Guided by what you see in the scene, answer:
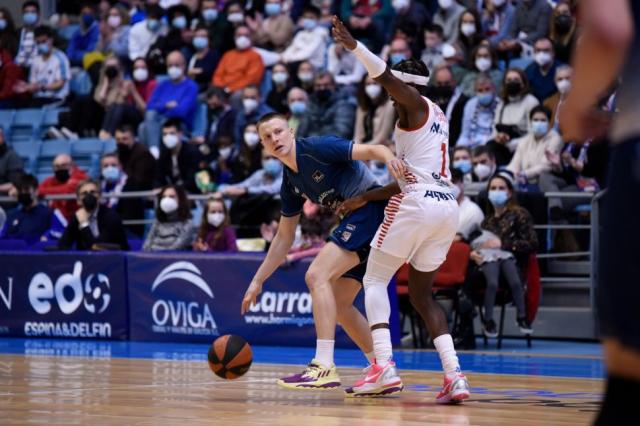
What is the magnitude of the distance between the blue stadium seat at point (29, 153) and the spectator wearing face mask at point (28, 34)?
8.39 ft

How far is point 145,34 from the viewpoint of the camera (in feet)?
70.5

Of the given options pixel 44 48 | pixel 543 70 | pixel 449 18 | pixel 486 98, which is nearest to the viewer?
pixel 486 98

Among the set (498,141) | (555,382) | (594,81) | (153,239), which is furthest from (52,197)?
(594,81)

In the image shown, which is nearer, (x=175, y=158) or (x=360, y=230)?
(x=360, y=230)

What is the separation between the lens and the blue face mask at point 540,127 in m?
14.6

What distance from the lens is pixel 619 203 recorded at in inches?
101

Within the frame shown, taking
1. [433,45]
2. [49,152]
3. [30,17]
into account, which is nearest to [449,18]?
[433,45]

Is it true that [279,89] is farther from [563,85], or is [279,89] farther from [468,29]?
[563,85]

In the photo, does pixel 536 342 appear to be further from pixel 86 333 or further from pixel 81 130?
pixel 81 130

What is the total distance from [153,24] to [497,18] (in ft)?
22.6

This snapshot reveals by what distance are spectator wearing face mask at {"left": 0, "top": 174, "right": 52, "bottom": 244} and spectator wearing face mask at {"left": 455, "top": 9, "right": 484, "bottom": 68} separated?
6447 millimetres

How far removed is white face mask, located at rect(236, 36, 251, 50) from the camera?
1923 centimetres

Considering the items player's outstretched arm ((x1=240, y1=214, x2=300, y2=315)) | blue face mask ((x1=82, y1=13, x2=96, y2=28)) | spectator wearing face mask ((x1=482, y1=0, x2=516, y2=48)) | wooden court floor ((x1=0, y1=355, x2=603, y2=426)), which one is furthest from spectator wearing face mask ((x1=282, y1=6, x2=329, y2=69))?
player's outstretched arm ((x1=240, y1=214, x2=300, y2=315))

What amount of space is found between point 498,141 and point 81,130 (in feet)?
28.0
